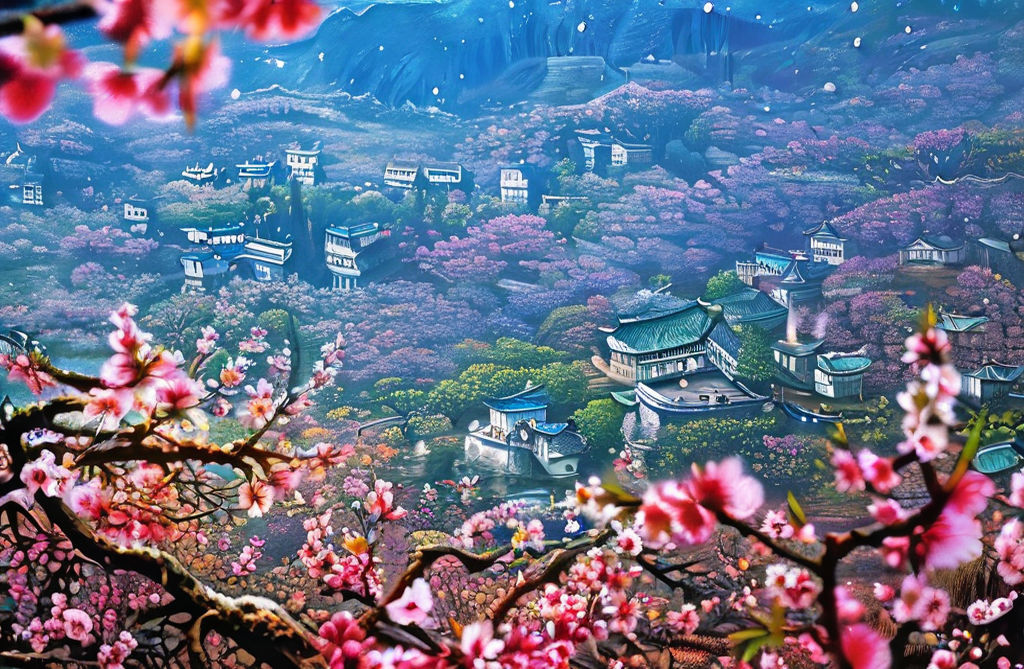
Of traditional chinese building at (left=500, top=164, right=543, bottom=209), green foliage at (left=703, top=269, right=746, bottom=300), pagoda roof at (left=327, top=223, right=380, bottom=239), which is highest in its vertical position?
traditional chinese building at (left=500, top=164, right=543, bottom=209)

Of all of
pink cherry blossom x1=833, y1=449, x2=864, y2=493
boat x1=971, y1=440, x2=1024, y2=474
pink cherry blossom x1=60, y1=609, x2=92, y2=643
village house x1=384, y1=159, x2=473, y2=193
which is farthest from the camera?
village house x1=384, y1=159, x2=473, y2=193

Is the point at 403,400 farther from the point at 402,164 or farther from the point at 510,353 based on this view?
the point at 402,164

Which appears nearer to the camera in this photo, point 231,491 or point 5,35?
point 5,35

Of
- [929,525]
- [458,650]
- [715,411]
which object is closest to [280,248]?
[715,411]

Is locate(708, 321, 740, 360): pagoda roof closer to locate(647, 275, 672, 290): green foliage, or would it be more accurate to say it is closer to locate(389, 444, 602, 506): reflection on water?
locate(647, 275, 672, 290): green foliage

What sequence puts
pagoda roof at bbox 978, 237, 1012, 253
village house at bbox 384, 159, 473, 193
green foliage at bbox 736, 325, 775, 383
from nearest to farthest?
1. pagoda roof at bbox 978, 237, 1012, 253
2. green foliage at bbox 736, 325, 775, 383
3. village house at bbox 384, 159, 473, 193

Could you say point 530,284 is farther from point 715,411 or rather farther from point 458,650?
point 458,650

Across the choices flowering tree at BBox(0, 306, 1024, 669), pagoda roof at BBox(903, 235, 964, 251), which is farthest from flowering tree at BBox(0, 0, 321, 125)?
pagoda roof at BBox(903, 235, 964, 251)
